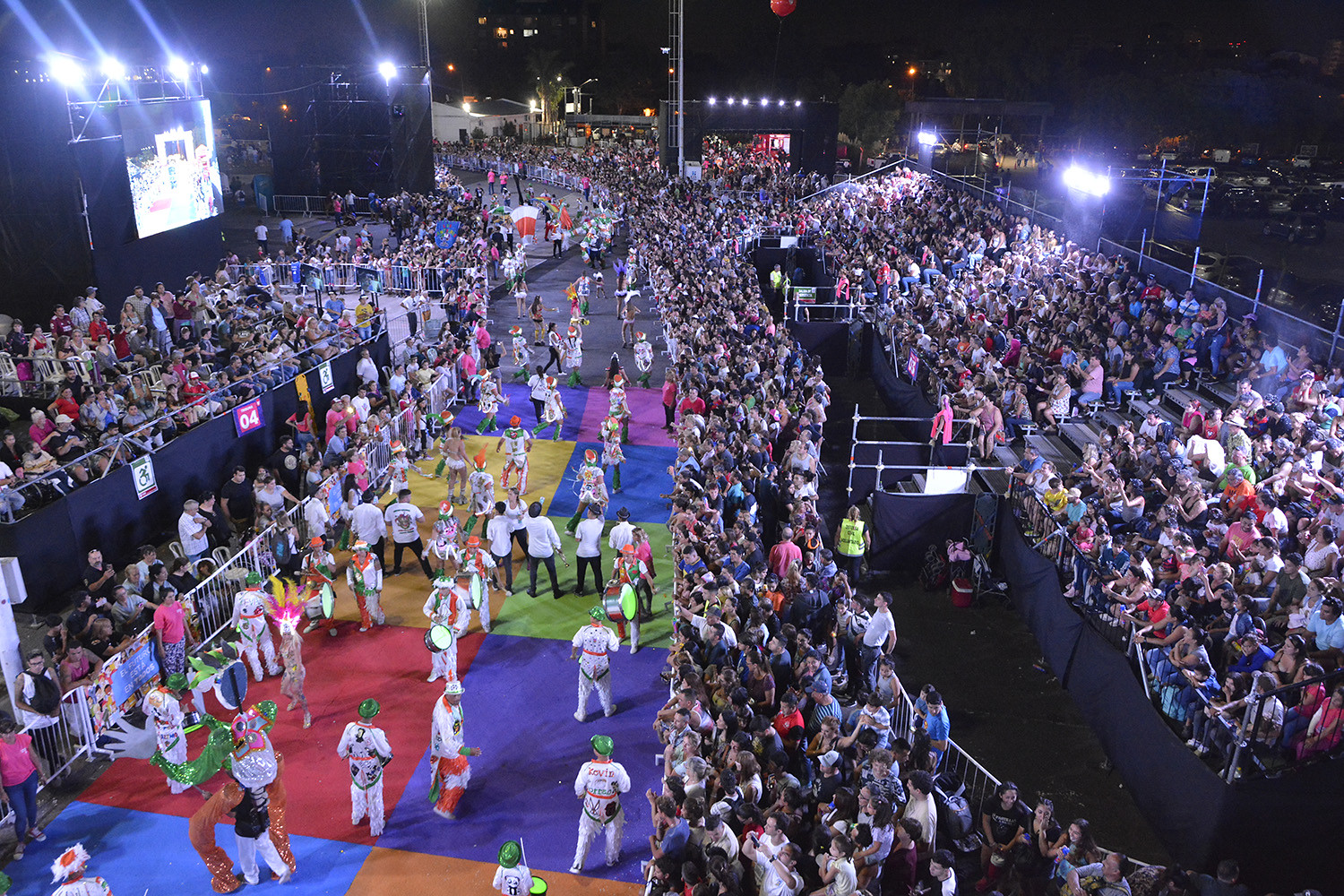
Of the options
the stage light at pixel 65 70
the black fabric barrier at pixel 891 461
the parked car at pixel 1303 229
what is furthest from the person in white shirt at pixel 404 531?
the parked car at pixel 1303 229

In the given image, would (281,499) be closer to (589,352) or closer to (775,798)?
(775,798)

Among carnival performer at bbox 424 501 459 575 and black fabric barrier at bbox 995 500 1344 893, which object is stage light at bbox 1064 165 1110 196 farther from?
carnival performer at bbox 424 501 459 575

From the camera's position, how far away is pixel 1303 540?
1052 cm

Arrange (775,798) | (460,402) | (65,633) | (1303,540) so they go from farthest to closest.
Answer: (460,402), (1303,540), (65,633), (775,798)

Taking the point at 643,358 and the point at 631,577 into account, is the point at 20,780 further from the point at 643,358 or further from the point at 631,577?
the point at 643,358

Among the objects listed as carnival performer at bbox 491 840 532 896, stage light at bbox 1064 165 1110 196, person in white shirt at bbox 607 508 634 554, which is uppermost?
stage light at bbox 1064 165 1110 196

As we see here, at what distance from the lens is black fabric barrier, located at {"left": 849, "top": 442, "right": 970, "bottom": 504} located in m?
14.8

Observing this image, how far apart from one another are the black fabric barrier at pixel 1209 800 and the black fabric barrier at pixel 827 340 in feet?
43.9

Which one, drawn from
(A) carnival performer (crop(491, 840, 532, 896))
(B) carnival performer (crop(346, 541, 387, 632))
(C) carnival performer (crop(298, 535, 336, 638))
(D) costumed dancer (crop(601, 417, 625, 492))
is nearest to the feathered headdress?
(C) carnival performer (crop(298, 535, 336, 638))

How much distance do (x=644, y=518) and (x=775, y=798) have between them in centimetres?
787

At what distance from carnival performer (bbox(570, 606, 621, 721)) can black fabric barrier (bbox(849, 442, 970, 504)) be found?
6.43 m

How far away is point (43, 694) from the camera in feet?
28.5

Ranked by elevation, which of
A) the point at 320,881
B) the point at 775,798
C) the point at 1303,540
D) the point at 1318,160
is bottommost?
the point at 320,881

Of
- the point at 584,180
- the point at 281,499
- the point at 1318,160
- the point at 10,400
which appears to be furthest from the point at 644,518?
the point at 1318,160
